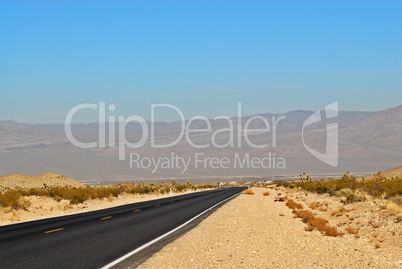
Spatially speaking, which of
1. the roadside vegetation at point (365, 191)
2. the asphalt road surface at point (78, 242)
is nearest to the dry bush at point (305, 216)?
the asphalt road surface at point (78, 242)

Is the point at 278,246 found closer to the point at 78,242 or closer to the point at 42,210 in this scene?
the point at 78,242

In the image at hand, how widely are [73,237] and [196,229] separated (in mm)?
4659

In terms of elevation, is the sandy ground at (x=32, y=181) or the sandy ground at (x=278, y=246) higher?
the sandy ground at (x=278, y=246)

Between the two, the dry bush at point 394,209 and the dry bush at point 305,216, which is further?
the dry bush at point 394,209

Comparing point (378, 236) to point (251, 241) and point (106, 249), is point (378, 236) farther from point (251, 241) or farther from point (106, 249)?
point (106, 249)

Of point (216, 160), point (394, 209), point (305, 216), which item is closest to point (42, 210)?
point (305, 216)

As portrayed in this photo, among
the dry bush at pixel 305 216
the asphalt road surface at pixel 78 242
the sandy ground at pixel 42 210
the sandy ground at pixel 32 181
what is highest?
the asphalt road surface at pixel 78 242

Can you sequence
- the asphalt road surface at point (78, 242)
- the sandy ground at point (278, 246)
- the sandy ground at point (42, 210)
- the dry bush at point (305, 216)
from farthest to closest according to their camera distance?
the sandy ground at point (42, 210)
the dry bush at point (305, 216)
the sandy ground at point (278, 246)
the asphalt road surface at point (78, 242)

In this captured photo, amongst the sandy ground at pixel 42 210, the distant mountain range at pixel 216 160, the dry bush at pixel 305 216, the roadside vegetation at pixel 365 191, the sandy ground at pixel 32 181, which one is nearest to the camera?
the dry bush at pixel 305 216

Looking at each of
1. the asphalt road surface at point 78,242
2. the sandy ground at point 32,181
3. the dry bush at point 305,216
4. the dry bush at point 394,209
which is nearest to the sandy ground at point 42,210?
the asphalt road surface at point 78,242

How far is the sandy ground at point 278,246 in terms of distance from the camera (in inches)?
446

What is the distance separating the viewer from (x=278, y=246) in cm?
1370

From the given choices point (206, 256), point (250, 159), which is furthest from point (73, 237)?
point (250, 159)

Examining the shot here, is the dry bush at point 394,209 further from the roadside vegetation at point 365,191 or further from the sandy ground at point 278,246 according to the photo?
the roadside vegetation at point 365,191
